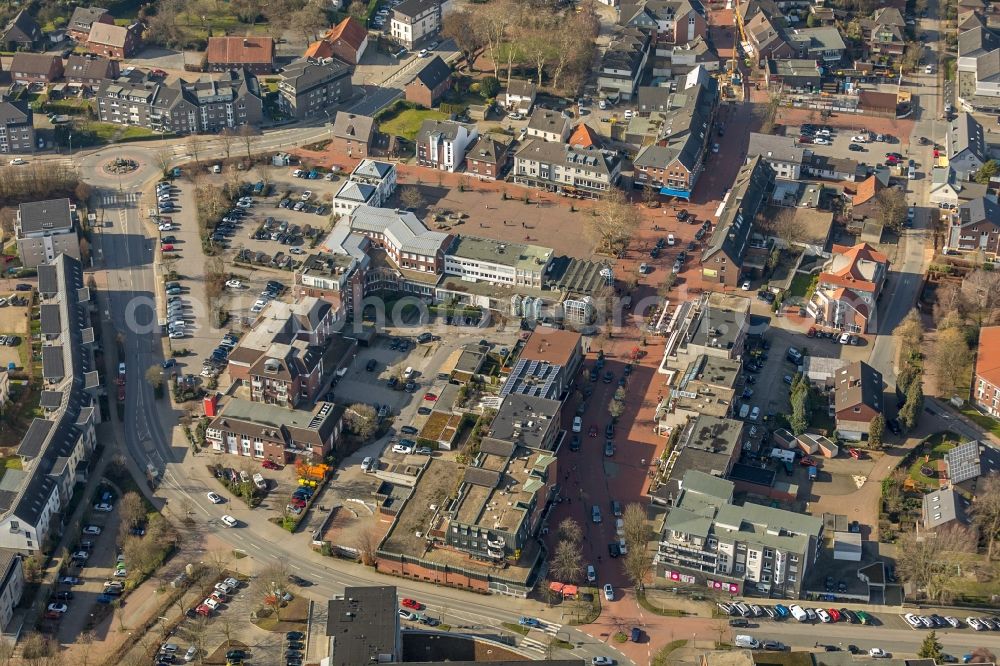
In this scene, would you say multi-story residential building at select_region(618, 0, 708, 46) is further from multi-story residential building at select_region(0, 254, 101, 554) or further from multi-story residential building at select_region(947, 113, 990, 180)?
multi-story residential building at select_region(0, 254, 101, 554)

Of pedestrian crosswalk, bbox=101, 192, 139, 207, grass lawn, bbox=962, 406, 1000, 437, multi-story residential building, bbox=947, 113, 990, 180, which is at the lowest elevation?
pedestrian crosswalk, bbox=101, 192, 139, 207

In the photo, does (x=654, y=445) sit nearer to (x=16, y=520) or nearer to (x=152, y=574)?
(x=152, y=574)

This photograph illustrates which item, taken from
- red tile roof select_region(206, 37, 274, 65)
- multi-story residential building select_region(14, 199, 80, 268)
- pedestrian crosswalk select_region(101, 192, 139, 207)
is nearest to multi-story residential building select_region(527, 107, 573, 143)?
red tile roof select_region(206, 37, 274, 65)

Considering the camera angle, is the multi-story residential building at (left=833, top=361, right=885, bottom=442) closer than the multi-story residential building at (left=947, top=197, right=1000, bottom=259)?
Yes

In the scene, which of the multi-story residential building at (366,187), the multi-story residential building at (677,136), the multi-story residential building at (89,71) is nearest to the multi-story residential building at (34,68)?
the multi-story residential building at (89,71)

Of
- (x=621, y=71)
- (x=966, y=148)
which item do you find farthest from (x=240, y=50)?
(x=966, y=148)

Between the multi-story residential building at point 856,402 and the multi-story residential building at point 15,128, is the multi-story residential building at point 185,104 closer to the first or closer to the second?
the multi-story residential building at point 15,128

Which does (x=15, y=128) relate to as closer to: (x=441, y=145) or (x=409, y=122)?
(x=409, y=122)

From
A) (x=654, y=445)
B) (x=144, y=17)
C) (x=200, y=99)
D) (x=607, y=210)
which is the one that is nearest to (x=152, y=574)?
(x=654, y=445)
